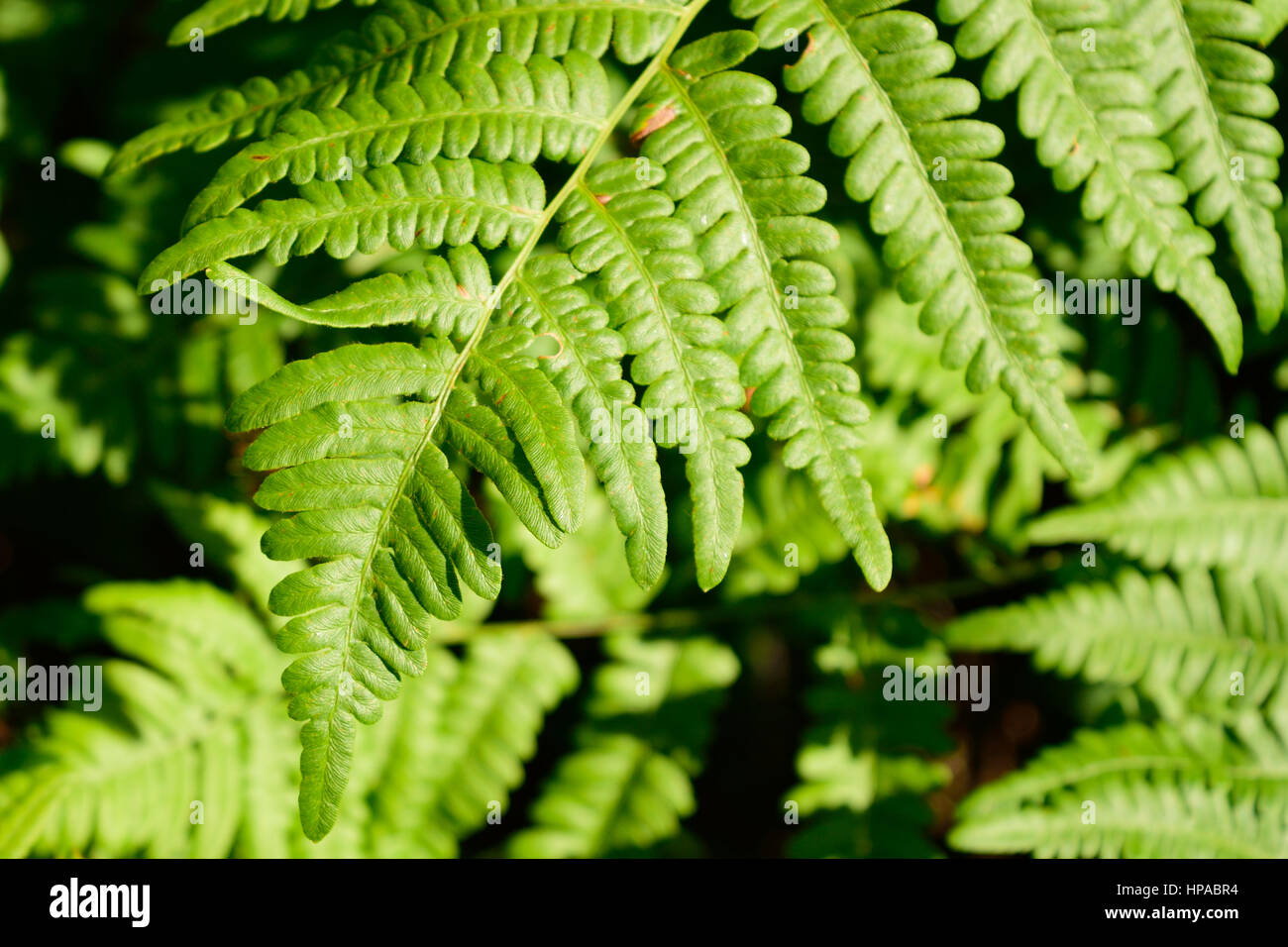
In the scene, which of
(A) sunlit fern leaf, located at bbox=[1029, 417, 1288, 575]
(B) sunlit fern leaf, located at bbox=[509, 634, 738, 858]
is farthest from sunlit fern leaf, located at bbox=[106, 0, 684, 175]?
(B) sunlit fern leaf, located at bbox=[509, 634, 738, 858]

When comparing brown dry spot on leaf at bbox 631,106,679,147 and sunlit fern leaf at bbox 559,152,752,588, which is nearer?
sunlit fern leaf at bbox 559,152,752,588

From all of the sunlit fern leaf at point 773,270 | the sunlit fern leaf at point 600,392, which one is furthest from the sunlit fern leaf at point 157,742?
the sunlit fern leaf at point 773,270

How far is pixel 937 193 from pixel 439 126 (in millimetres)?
830

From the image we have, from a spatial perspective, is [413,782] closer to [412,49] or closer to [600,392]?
[600,392]

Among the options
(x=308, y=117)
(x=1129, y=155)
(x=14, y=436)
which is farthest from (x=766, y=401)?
(x=14, y=436)

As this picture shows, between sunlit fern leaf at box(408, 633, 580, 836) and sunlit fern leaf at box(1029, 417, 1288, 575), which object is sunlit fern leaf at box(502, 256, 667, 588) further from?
sunlit fern leaf at box(408, 633, 580, 836)

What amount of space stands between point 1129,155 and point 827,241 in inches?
21.2

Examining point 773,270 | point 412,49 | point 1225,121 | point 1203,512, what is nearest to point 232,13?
point 412,49

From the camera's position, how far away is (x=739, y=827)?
11.0 ft

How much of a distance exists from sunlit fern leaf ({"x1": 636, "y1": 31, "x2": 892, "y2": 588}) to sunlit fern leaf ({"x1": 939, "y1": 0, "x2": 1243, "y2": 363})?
0.38 meters

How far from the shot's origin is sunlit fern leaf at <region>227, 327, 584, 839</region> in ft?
4.36

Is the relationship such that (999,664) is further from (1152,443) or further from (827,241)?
(827,241)

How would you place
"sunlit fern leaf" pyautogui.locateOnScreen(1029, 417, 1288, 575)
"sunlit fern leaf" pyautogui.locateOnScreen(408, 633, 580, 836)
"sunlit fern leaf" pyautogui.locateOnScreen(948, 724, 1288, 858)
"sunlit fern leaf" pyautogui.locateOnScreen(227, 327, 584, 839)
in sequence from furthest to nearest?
"sunlit fern leaf" pyautogui.locateOnScreen(408, 633, 580, 836), "sunlit fern leaf" pyautogui.locateOnScreen(1029, 417, 1288, 575), "sunlit fern leaf" pyautogui.locateOnScreen(948, 724, 1288, 858), "sunlit fern leaf" pyautogui.locateOnScreen(227, 327, 584, 839)
